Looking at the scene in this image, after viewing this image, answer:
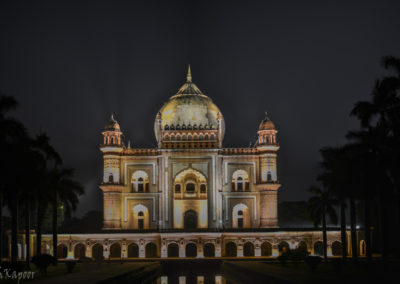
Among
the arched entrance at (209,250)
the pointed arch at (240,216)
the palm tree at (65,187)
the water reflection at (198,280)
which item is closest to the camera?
the water reflection at (198,280)

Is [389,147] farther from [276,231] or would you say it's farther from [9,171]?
[276,231]

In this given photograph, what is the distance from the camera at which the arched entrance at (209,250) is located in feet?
192

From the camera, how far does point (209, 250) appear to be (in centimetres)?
5906

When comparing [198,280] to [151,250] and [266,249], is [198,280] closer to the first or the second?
[151,250]

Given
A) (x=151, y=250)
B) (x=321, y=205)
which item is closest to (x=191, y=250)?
(x=151, y=250)

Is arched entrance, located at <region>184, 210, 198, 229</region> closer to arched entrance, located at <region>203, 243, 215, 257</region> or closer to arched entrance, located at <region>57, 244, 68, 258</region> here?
arched entrance, located at <region>203, 243, 215, 257</region>

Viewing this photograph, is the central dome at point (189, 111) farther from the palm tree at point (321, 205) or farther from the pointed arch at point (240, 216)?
the palm tree at point (321, 205)

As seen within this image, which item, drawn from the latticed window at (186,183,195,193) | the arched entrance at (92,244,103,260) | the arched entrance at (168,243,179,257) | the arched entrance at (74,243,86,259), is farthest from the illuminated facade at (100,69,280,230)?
the arched entrance at (74,243,86,259)

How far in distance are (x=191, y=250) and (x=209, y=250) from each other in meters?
2.11

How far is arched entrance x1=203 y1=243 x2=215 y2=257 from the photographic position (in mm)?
58562

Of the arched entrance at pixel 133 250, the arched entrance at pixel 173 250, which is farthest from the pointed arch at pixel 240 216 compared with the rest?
the arched entrance at pixel 133 250

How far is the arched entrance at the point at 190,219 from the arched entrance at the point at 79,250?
10558mm

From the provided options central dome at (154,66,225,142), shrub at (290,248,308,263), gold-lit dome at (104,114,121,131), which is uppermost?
central dome at (154,66,225,142)

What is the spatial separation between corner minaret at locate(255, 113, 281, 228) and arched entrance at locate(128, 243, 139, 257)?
12.4 metres
